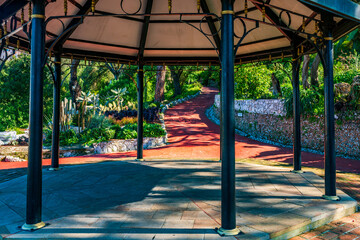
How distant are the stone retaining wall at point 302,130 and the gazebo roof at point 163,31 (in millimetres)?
6375

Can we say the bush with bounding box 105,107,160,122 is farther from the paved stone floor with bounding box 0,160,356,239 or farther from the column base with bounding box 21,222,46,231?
the column base with bounding box 21,222,46,231

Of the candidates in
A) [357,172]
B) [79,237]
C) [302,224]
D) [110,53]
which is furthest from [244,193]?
[110,53]

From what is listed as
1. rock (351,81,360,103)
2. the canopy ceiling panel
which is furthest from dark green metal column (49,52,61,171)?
rock (351,81,360,103)

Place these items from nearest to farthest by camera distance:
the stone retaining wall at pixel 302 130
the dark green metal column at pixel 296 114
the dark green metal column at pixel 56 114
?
the dark green metal column at pixel 296 114 < the dark green metal column at pixel 56 114 < the stone retaining wall at pixel 302 130

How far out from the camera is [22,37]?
20.9ft

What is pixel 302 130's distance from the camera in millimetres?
13594

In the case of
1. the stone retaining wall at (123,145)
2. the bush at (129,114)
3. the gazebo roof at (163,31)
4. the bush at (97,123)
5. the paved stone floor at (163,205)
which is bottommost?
the paved stone floor at (163,205)

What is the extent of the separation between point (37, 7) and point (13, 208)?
3.20 meters

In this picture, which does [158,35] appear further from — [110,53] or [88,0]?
[88,0]

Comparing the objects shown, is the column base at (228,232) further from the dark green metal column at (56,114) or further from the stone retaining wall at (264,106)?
the stone retaining wall at (264,106)

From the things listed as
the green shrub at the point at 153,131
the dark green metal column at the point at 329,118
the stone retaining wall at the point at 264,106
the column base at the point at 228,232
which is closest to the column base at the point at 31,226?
the column base at the point at 228,232

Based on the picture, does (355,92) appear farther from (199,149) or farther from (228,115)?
(228,115)

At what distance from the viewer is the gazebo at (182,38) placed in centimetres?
346

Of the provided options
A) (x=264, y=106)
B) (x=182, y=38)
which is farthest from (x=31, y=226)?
(x=264, y=106)
